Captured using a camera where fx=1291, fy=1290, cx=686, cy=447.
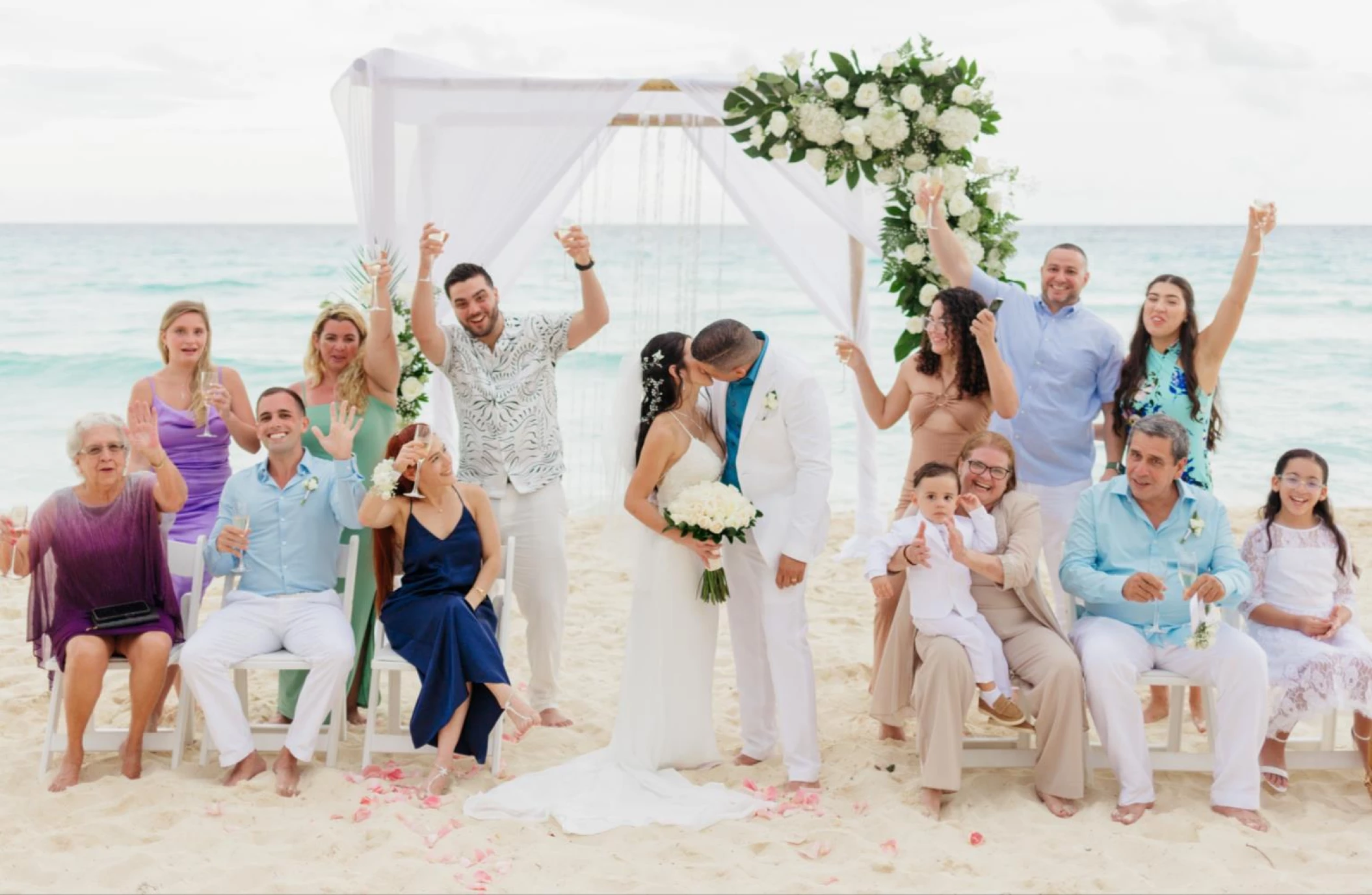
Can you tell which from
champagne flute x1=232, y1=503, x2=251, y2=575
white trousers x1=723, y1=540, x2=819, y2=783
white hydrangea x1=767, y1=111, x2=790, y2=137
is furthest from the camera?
white hydrangea x1=767, y1=111, x2=790, y2=137

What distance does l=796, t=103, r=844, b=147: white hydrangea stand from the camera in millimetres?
6223

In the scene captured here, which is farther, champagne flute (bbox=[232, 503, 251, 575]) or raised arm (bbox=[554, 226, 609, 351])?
raised arm (bbox=[554, 226, 609, 351])

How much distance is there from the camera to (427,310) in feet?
18.8

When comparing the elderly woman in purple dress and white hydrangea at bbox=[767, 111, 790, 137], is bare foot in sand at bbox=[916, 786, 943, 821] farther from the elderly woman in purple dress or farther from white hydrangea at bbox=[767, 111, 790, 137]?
white hydrangea at bbox=[767, 111, 790, 137]

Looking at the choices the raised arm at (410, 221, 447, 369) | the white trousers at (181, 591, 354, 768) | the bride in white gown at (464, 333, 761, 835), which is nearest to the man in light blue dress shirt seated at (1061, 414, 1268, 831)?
the bride in white gown at (464, 333, 761, 835)

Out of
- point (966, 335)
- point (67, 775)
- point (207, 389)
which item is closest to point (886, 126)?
point (966, 335)

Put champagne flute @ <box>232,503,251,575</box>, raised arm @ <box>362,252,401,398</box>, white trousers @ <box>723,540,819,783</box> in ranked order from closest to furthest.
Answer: white trousers @ <box>723,540,819,783</box> → champagne flute @ <box>232,503,251,575</box> → raised arm @ <box>362,252,401,398</box>

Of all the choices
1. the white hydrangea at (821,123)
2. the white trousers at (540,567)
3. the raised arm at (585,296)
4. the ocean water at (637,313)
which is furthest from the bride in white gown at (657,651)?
the ocean water at (637,313)

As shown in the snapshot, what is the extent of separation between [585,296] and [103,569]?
91.1 inches

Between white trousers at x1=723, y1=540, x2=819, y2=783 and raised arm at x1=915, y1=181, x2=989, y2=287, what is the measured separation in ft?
5.30

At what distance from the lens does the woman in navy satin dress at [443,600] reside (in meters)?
5.20

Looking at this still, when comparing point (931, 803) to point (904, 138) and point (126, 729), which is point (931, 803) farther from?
point (126, 729)

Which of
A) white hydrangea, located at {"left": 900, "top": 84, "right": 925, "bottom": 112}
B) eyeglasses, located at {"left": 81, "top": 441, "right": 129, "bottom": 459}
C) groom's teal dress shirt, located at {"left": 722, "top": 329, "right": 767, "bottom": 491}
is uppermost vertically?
white hydrangea, located at {"left": 900, "top": 84, "right": 925, "bottom": 112}

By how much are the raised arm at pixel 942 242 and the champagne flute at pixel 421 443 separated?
2.43 metres
